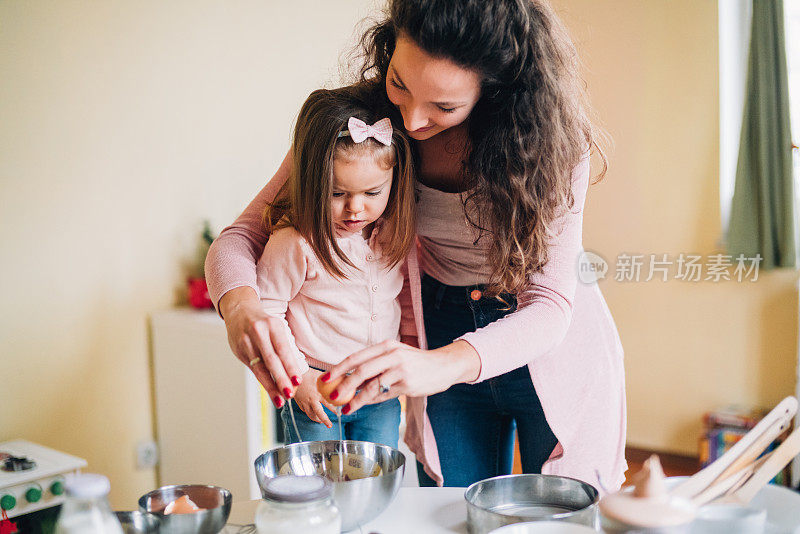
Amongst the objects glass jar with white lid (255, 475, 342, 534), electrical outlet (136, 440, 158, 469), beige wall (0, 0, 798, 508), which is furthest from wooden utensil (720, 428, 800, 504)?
electrical outlet (136, 440, 158, 469)

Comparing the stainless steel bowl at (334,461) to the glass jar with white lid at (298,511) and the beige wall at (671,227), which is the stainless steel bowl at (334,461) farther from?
the beige wall at (671,227)

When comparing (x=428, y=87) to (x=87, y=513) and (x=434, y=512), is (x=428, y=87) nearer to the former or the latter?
(x=434, y=512)

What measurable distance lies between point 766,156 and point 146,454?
121 inches

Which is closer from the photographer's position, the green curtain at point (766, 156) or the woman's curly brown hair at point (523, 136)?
the woman's curly brown hair at point (523, 136)

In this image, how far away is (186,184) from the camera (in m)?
2.87

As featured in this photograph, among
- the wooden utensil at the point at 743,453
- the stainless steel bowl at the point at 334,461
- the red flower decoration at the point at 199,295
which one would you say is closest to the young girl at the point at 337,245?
the stainless steel bowl at the point at 334,461

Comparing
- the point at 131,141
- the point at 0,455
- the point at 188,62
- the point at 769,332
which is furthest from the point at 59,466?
the point at 769,332

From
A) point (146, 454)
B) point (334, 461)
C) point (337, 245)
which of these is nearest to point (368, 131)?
point (337, 245)

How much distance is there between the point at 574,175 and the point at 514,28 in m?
0.30

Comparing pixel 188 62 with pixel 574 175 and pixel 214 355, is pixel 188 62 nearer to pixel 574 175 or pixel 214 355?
pixel 214 355

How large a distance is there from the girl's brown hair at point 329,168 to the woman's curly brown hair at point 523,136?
0.13m

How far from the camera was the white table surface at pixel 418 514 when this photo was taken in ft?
3.34

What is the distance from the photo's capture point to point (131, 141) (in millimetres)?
2688

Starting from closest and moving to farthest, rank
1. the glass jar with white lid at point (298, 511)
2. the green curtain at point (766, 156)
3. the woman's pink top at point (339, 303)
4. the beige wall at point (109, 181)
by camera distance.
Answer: the glass jar with white lid at point (298, 511)
the woman's pink top at point (339, 303)
the beige wall at point (109, 181)
the green curtain at point (766, 156)
